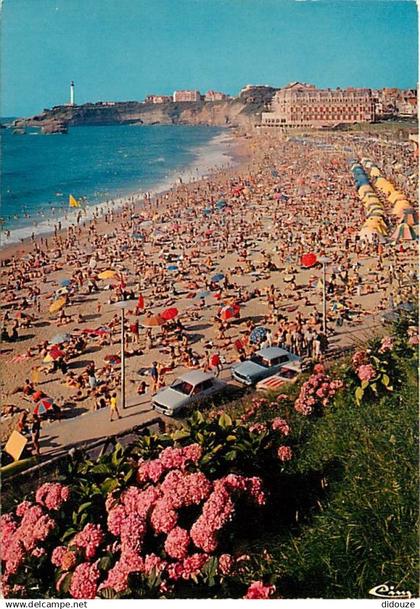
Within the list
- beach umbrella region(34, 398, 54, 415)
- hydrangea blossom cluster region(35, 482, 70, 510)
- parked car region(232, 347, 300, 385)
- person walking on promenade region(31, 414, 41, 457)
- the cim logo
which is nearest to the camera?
the cim logo

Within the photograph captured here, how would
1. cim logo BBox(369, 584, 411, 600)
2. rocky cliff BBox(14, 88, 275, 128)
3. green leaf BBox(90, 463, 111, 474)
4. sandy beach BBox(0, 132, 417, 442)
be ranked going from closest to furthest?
cim logo BBox(369, 584, 411, 600), green leaf BBox(90, 463, 111, 474), sandy beach BBox(0, 132, 417, 442), rocky cliff BBox(14, 88, 275, 128)

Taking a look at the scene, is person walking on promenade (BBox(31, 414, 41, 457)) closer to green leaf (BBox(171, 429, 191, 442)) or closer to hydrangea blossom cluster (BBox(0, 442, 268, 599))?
green leaf (BBox(171, 429, 191, 442))

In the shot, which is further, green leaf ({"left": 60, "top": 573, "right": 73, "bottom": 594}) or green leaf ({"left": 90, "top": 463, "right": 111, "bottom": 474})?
green leaf ({"left": 90, "top": 463, "right": 111, "bottom": 474})

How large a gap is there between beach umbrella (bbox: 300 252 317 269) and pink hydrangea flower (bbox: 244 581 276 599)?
35.8 feet

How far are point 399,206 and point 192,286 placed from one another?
19.7 feet

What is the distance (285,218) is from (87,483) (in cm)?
1470

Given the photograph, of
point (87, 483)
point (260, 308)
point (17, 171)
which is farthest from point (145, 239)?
point (17, 171)

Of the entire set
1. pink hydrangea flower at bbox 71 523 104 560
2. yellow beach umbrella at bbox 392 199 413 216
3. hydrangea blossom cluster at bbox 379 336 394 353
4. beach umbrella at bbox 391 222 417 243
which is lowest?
pink hydrangea flower at bbox 71 523 104 560

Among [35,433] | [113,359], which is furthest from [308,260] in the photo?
[35,433]

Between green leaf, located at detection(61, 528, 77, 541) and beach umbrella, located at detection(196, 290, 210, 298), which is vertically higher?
green leaf, located at detection(61, 528, 77, 541)

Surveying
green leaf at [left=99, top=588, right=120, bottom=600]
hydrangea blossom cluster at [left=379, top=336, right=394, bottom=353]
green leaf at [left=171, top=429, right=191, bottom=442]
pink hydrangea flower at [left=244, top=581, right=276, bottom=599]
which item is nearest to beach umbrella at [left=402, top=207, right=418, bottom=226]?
hydrangea blossom cluster at [left=379, top=336, right=394, bottom=353]

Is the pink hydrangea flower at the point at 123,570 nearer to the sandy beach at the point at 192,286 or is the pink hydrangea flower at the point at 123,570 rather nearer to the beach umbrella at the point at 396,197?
the sandy beach at the point at 192,286

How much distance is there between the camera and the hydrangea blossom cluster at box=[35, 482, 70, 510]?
155 inches

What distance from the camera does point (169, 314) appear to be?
1165cm
